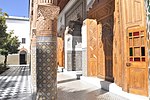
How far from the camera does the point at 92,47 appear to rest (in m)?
4.39

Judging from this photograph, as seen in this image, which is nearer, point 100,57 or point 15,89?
point 15,89

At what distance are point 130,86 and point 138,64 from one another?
386mm

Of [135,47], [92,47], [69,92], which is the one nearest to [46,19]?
[135,47]

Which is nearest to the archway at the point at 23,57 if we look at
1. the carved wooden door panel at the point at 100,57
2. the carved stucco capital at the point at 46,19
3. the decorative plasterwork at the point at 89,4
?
the decorative plasterwork at the point at 89,4

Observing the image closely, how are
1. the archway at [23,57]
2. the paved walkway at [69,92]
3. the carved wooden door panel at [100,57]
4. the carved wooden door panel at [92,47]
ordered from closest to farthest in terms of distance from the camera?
the paved walkway at [69,92] → the carved wooden door panel at [100,57] → the carved wooden door panel at [92,47] → the archway at [23,57]

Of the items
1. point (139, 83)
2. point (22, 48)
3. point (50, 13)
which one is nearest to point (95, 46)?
point (139, 83)

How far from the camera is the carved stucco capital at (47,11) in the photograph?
1.69 m

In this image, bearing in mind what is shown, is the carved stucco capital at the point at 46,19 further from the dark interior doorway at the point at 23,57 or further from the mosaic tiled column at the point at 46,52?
the dark interior doorway at the point at 23,57

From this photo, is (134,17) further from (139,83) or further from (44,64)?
(44,64)

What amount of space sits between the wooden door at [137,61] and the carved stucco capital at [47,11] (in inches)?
57.4

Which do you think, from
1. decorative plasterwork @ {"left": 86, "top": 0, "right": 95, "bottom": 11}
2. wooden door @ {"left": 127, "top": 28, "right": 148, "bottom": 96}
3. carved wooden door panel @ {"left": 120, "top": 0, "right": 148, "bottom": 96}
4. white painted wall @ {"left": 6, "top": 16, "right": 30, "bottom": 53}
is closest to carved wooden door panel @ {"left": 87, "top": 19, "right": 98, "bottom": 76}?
decorative plasterwork @ {"left": 86, "top": 0, "right": 95, "bottom": 11}

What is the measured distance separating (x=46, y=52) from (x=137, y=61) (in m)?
1.55

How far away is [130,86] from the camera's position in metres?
2.71

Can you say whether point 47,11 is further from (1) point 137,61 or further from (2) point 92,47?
(2) point 92,47
